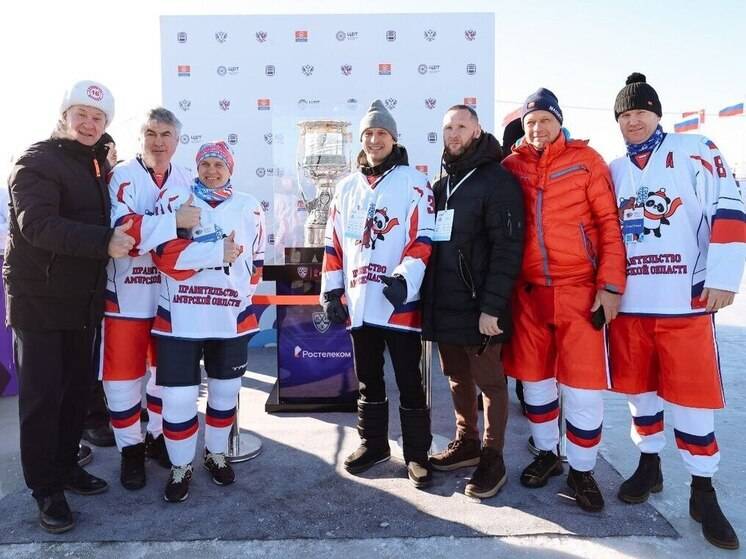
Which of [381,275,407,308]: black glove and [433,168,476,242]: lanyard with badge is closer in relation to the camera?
[381,275,407,308]: black glove

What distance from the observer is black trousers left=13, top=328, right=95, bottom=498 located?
6.66 feet

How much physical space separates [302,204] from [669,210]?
9.98 ft

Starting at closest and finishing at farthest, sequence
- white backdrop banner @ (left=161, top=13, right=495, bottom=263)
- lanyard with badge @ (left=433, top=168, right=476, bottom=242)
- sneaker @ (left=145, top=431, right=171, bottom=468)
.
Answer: lanyard with badge @ (left=433, top=168, right=476, bottom=242) < sneaker @ (left=145, top=431, right=171, bottom=468) < white backdrop banner @ (left=161, top=13, right=495, bottom=263)

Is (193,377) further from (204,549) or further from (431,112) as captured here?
(431,112)

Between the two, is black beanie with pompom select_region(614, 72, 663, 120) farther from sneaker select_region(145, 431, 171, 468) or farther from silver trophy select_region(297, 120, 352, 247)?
sneaker select_region(145, 431, 171, 468)

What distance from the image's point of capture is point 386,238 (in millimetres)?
2336

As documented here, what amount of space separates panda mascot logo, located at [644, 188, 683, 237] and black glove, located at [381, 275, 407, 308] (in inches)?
36.6

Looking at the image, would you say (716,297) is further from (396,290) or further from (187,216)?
(187,216)

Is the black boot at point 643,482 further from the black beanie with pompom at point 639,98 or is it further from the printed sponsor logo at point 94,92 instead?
the printed sponsor logo at point 94,92

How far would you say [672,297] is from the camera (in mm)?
2047

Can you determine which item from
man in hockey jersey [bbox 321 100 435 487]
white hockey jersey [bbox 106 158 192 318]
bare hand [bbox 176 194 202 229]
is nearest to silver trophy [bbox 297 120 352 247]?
man in hockey jersey [bbox 321 100 435 487]

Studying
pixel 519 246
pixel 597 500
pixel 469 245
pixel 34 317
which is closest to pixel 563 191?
pixel 519 246

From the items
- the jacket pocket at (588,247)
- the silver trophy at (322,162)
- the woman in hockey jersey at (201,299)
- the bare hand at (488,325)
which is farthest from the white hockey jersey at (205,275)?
the silver trophy at (322,162)

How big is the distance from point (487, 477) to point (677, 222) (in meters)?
1.24
